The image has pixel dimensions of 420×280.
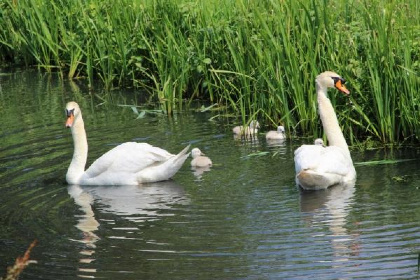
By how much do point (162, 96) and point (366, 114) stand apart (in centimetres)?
329

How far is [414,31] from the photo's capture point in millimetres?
10883

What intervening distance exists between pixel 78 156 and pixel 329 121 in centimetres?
262

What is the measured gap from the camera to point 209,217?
8.69 m

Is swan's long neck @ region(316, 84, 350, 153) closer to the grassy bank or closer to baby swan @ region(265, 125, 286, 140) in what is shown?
the grassy bank

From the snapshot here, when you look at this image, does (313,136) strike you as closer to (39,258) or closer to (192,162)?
(192,162)

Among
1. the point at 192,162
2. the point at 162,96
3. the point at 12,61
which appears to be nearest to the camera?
the point at 192,162

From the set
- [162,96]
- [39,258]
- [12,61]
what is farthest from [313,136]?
[12,61]

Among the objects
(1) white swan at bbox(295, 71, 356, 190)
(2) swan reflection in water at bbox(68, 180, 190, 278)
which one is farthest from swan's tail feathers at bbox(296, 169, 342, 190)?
(2) swan reflection in water at bbox(68, 180, 190, 278)

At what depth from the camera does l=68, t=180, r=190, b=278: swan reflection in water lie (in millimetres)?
8758

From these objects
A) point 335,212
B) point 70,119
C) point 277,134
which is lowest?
point 335,212

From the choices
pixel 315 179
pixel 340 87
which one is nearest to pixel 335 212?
pixel 315 179

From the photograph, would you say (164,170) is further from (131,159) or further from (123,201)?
(123,201)

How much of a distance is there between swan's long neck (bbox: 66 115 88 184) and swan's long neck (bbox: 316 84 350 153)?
2.50 meters

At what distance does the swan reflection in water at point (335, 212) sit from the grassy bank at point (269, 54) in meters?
1.54
